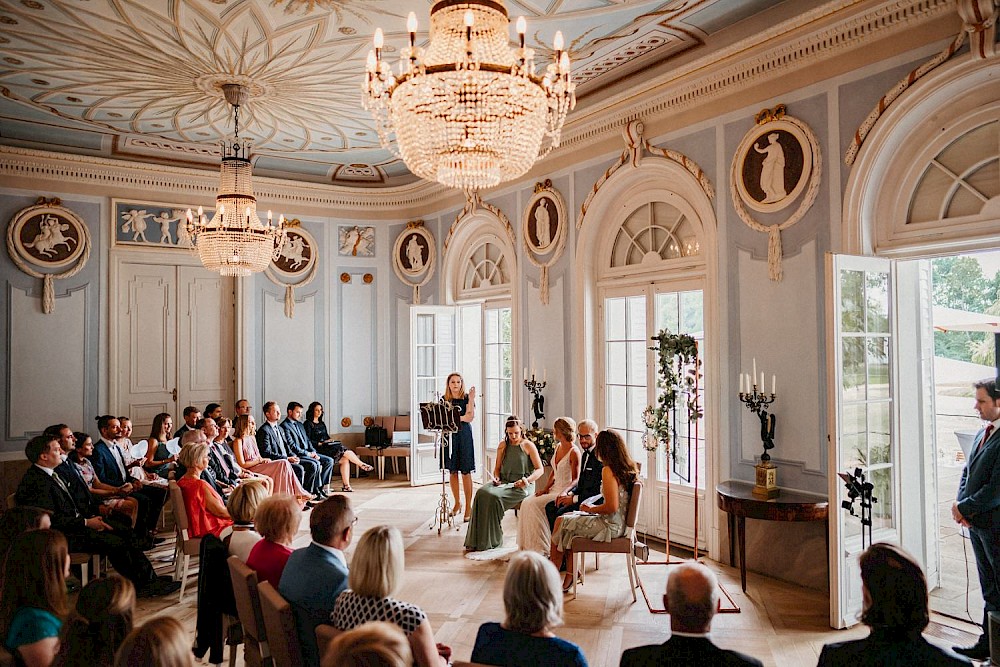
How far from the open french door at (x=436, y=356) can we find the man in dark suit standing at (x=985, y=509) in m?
5.84

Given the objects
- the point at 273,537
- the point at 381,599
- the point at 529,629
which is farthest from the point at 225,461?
the point at 529,629

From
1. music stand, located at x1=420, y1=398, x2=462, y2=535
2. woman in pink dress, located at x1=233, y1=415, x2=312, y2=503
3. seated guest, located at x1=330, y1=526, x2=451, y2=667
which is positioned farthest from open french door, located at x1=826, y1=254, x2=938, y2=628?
woman in pink dress, located at x1=233, y1=415, x2=312, y2=503

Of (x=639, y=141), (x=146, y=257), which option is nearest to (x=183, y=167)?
(x=146, y=257)

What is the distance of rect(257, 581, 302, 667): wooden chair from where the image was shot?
2.64m

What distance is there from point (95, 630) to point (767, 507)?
12.9ft

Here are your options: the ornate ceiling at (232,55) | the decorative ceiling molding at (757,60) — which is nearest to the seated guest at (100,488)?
the ornate ceiling at (232,55)

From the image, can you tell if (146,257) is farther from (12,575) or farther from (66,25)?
(12,575)

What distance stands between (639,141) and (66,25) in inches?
178

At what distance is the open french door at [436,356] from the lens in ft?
29.6

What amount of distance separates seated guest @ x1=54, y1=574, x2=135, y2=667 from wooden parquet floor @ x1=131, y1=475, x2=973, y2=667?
2.27 meters

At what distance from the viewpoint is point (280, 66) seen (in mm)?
5730

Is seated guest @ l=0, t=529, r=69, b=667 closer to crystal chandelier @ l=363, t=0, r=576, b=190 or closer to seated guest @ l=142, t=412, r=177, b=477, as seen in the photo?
crystal chandelier @ l=363, t=0, r=576, b=190

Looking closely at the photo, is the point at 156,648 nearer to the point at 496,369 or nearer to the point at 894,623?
the point at 894,623

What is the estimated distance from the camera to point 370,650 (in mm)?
1675
